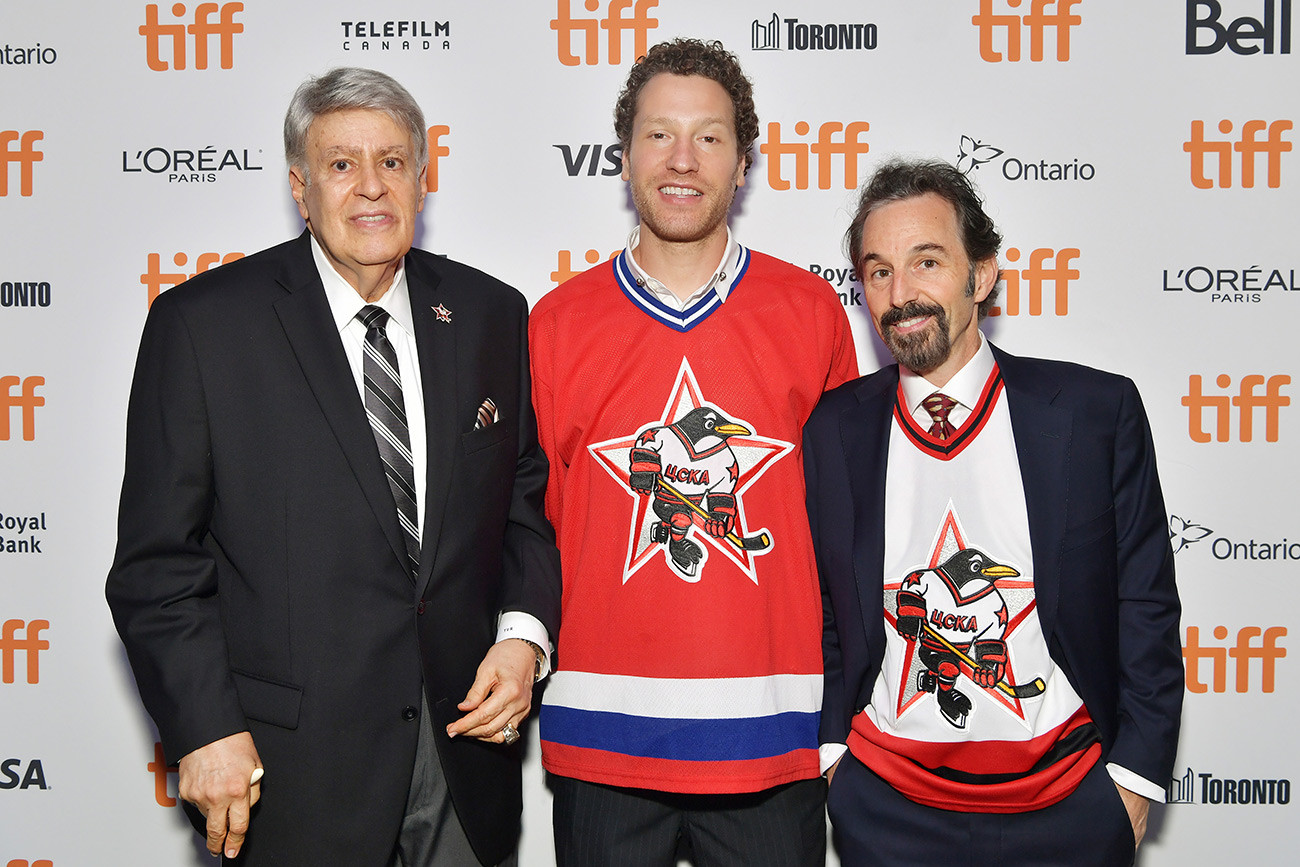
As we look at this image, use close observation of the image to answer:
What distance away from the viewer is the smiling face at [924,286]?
1.79 m

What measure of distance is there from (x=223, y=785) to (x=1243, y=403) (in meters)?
2.53

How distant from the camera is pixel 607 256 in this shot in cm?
257

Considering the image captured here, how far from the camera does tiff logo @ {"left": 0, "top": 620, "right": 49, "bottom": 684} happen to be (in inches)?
103

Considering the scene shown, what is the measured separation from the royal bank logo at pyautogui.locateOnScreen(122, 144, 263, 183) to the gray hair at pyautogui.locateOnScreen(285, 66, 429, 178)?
2.99 ft

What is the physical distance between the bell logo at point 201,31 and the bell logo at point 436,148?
573 millimetres

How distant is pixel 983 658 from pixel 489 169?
1715 mm

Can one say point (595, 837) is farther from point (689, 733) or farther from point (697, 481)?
point (697, 481)

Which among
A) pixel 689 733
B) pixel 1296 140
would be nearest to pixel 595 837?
pixel 689 733

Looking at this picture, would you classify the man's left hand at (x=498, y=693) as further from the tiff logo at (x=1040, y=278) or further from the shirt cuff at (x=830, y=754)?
the tiff logo at (x=1040, y=278)

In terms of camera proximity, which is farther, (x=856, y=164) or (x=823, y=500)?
(x=856, y=164)

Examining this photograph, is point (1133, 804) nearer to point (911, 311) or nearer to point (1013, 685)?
point (1013, 685)

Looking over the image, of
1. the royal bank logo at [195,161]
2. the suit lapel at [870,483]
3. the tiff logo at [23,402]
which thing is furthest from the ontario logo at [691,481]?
the tiff logo at [23,402]

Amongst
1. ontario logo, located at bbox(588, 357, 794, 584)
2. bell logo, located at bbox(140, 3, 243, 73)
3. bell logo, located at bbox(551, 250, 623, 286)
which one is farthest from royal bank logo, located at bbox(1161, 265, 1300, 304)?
bell logo, located at bbox(140, 3, 243, 73)

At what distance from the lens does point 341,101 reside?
1.69 meters
